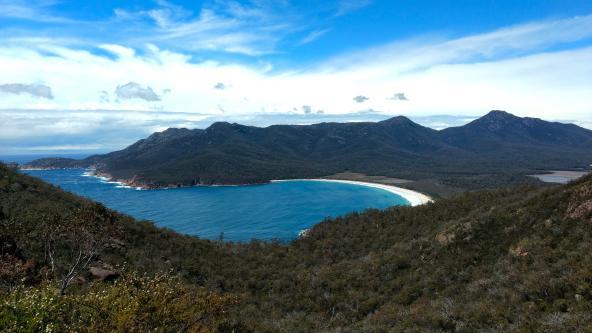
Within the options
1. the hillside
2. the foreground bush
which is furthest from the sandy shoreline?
the foreground bush

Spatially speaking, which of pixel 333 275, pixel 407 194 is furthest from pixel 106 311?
pixel 407 194

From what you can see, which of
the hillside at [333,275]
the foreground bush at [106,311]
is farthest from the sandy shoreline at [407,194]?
the foreground bush at [106,311]

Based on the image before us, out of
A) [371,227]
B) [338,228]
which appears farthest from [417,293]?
[338,228]

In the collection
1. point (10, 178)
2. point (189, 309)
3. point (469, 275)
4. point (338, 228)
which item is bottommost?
point (338, 228)

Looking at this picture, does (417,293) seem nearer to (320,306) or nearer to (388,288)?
(388,288)

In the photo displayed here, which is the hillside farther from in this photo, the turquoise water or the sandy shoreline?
the sandy shoreline

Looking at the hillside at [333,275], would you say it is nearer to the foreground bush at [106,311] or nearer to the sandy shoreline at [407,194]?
the foreground bush at [106,311]

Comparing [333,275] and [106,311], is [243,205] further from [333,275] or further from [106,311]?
[106,311]
